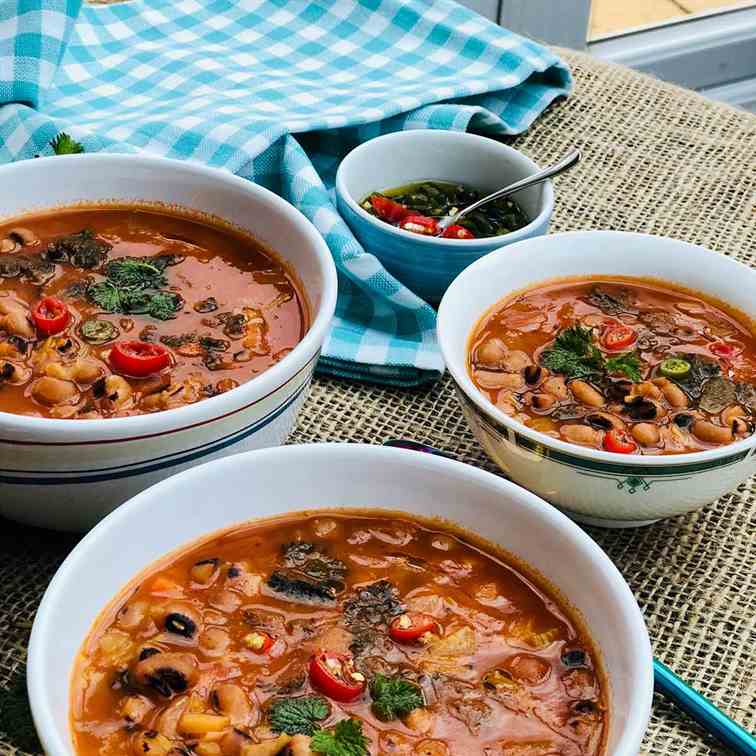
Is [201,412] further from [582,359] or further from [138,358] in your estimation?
[582,359]

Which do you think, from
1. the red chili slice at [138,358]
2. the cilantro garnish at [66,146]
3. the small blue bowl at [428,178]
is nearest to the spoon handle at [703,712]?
the red chili slice at [138,358]

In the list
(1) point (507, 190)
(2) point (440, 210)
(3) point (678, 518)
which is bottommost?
(3) point (678, 518)

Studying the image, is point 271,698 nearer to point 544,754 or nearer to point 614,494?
point 544,754

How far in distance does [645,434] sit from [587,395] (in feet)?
0.56

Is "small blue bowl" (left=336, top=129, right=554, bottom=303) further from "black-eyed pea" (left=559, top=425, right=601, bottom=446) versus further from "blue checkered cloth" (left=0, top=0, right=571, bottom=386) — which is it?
"black-eyed pea" (left=559, top=425, right=601, bottom=446)

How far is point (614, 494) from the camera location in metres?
2.55

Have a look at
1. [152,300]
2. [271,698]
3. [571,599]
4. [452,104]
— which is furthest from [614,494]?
[452,104]

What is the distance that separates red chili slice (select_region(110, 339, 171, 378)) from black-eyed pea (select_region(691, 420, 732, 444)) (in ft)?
3.86

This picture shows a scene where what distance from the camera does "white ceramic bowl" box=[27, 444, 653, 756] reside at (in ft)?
6.37

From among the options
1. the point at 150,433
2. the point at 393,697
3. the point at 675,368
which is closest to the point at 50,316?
the point at 150,433

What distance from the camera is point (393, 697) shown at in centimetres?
198

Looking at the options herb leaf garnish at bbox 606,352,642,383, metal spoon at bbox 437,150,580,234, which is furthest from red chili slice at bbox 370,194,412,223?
herb leaf garnish at bbox 606,352,642,383

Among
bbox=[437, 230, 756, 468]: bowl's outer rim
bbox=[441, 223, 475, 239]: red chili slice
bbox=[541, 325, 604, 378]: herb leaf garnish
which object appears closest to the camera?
bbox=[437, 230, 756, 468]: bowl's outer rim

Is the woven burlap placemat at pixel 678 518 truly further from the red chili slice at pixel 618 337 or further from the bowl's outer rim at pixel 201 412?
the bowl's outer rim at pixel 201 412
